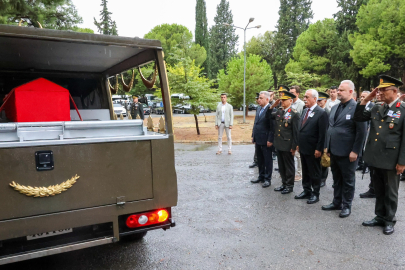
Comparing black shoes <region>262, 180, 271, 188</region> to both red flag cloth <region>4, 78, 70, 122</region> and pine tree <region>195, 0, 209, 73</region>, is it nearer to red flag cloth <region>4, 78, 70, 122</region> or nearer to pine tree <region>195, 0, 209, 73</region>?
red flag cloth <region>4, 78, 70, 122</region>

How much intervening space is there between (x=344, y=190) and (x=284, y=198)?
1.17 m

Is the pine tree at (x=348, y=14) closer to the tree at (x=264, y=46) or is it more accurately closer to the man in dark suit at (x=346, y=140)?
the tree at (x=264, y=46)

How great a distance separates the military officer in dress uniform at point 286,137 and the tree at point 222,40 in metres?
49.4

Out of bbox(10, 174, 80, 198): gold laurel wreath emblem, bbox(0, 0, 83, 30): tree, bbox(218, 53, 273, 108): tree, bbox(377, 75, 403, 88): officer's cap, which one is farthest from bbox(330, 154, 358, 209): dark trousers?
bbox(218, 53, 273, 108): tree

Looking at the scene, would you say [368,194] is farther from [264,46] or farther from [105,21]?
[105,21]

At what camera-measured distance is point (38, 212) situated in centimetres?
248

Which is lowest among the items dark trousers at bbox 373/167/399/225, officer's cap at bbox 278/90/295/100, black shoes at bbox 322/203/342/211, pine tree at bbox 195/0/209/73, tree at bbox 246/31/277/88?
black shoes at bbox 322/203/342/211

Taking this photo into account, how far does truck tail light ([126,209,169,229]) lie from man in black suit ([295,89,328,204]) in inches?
122

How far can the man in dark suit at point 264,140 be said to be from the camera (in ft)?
20.6

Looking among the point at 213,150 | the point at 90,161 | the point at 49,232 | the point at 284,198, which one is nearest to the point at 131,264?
the point at 49,232

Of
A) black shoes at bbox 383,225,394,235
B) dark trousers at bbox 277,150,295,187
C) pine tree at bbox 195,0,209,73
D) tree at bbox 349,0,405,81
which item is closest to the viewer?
black shoes at bbox 383,225,394,235

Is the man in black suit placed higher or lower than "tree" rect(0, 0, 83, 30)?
lower

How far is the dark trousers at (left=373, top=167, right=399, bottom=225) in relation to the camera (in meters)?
3.95

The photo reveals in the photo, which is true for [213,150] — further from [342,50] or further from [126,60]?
[342,50]
